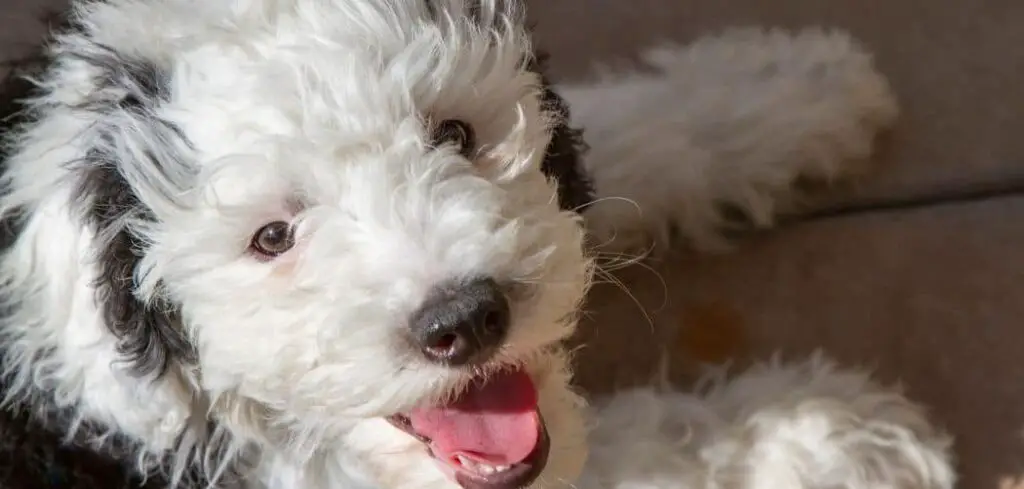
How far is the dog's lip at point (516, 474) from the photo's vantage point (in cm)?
106

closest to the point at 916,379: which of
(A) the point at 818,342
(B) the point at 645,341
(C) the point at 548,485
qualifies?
(A) the point at 818,342

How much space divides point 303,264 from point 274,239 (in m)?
0.05

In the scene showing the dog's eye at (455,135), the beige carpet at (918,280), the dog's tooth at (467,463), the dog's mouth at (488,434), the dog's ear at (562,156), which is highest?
the beige carpet at (918,280)

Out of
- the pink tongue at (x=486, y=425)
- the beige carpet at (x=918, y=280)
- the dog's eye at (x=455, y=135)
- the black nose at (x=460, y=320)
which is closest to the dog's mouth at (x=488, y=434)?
the pink tongue at (x=486, y=425)

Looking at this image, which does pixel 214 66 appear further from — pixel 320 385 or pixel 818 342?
pixel 818 342

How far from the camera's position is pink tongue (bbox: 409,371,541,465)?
107 cm

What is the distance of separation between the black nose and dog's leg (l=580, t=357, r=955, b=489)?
402 mm

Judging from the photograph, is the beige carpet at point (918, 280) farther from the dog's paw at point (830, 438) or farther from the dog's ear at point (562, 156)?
the dog's ear at point (562, 156)

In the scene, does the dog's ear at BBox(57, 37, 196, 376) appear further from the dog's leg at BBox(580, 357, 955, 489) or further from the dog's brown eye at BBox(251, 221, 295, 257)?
the dog's leg at BBox(580, 357, 955, 489)

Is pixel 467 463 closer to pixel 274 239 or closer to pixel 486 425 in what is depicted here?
pixel 486 425

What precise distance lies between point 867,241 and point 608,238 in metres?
0.36

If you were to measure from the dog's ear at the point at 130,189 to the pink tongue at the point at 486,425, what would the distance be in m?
0.26

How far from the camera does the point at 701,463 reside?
4.21 feet

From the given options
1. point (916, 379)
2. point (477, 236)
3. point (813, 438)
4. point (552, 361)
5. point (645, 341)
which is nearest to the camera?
point (477, 236)
